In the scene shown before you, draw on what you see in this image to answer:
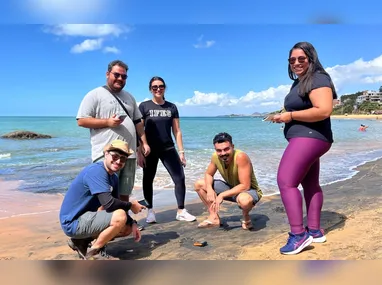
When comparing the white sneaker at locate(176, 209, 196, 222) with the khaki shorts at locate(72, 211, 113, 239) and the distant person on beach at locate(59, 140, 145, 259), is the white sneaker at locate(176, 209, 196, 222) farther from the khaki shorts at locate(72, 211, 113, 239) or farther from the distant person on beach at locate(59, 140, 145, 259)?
the khaki shorts at locate(72, 211, 113, 239)

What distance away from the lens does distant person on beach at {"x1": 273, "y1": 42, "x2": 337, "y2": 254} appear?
2.21 m

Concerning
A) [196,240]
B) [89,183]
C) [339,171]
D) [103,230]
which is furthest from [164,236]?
[339,171]

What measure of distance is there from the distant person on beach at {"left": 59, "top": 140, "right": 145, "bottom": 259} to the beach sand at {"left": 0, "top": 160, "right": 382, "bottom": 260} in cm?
37

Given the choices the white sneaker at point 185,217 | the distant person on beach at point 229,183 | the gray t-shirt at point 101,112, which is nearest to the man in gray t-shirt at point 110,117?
the gray t-shirt at point 101,112

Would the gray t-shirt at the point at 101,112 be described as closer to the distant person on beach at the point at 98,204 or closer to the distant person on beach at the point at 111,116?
the distant person on beach at the point at 111,116

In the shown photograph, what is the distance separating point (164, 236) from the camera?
3102 mm

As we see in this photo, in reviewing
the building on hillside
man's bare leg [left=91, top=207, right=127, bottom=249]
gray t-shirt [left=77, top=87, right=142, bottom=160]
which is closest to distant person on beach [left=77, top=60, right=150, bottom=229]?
gray t-shirt [left=77, top=87, right=142, bottom=160]

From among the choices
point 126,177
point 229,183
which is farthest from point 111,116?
point 229,183

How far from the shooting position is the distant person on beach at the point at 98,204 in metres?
2.26

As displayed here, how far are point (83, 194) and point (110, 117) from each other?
60 centimetres

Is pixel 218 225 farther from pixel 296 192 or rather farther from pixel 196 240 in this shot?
pixel 296 192

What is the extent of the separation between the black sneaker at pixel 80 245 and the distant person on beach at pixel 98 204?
23 mm

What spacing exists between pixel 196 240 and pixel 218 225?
0.40 meters

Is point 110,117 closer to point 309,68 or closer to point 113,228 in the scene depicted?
point 113,228
